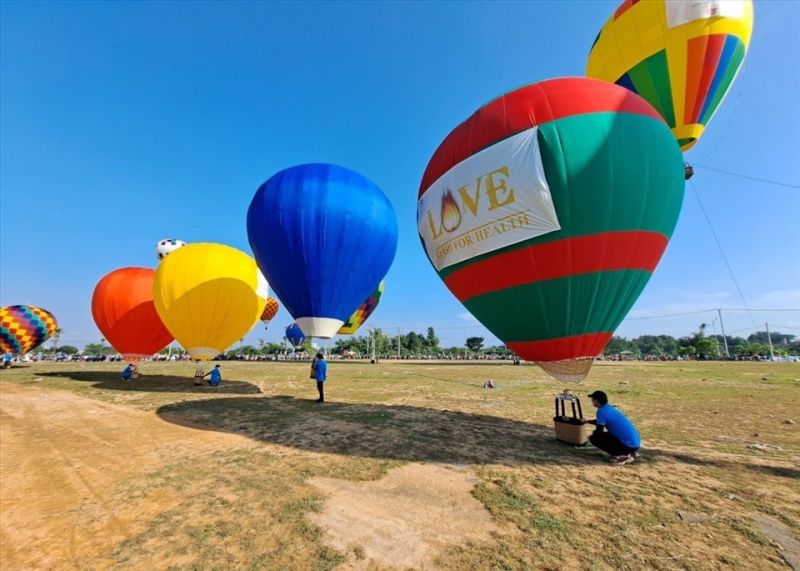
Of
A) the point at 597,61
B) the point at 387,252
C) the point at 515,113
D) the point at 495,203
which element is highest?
the point at 597,61

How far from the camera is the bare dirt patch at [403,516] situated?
3984mm

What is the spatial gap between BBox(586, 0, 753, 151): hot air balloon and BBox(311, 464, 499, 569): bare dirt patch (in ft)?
51.4

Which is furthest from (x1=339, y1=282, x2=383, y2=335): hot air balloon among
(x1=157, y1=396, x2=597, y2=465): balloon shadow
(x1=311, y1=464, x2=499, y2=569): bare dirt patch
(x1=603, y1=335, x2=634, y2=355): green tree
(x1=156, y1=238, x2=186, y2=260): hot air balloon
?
(x1=603, y1=335, x2=634, y2=355): green tree

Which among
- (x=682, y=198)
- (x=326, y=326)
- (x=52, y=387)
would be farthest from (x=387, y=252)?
(x=52, y=387)

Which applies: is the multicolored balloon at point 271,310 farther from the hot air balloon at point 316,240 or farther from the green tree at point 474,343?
the green tree at point 474,343

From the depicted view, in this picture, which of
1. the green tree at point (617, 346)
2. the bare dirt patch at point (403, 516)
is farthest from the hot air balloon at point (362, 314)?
the green tree at point (617, 346)

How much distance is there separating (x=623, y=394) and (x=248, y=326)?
1814 centimetres

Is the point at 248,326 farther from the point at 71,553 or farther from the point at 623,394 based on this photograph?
the point at 623,394

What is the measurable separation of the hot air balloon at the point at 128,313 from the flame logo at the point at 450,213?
17968 millimetres

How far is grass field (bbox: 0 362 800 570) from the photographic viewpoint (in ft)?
12.7

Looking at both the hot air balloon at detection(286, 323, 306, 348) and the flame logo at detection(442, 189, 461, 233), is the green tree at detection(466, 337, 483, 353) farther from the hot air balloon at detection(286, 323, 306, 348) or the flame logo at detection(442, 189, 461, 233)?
the flame logo at detection(442, 189, 461, 233)

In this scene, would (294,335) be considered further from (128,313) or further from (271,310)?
(128,313)

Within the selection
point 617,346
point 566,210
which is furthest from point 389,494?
point 617,346

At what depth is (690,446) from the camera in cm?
759
